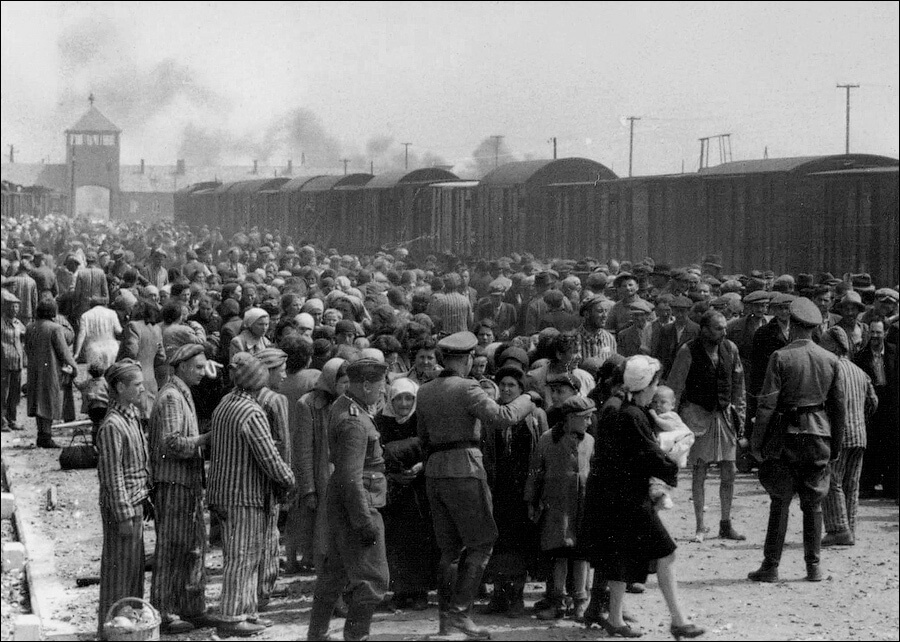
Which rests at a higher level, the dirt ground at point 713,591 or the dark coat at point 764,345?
the dark coat at point 764,345

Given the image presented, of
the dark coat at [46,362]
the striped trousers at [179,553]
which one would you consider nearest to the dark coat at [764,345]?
the striped trousers at [179,553]

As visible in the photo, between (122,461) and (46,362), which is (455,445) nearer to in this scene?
(122,461)

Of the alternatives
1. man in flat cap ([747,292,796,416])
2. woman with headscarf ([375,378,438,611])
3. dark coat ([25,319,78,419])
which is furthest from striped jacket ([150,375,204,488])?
dark coat ([25,319,78,419])

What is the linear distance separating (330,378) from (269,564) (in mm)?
1221

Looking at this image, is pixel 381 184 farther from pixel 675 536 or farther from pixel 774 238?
pixel 675 536

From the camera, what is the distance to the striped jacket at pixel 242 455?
644 centimetres

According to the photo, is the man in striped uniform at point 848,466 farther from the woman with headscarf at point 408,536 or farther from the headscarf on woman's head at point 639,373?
the woman with headscarf at point 408,536

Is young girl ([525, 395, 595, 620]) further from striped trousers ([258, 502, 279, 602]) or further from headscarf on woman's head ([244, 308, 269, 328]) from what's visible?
headscarf on woman's head ([244, 308, 269, 328])

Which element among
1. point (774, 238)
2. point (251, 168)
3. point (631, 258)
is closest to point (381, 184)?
point (631, 258)

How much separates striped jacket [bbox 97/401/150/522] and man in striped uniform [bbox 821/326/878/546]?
4878 millimetres

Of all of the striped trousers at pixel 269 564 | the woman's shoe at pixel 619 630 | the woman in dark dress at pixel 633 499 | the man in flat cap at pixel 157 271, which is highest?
the man in flat cap at pixel 157 271

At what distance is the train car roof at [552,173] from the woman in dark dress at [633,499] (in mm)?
18474

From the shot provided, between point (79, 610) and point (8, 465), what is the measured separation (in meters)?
5.12

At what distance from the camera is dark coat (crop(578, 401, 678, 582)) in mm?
6242
